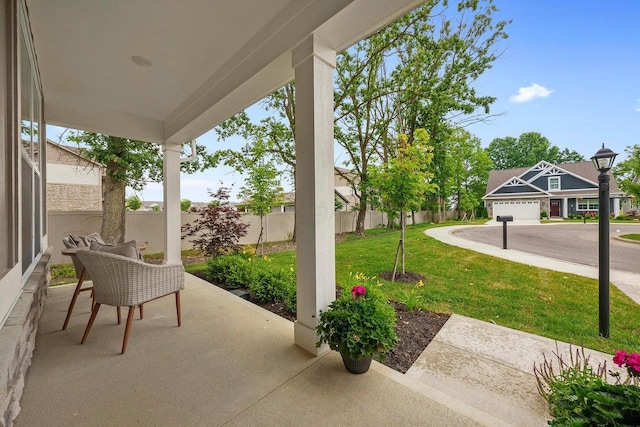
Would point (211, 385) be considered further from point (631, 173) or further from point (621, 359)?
point (631, 173)

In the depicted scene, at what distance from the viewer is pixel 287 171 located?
9.62 meters

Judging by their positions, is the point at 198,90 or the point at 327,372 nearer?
the point at 327,372

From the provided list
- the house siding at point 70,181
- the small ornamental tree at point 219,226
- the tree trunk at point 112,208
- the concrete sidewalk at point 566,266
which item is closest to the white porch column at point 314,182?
the small ornamental tree at point 219,226

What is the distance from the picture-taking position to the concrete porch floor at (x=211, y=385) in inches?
55.9

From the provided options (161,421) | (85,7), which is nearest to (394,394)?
(161,421)

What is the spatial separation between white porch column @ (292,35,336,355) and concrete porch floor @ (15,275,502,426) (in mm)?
380

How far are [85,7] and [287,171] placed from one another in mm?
7587

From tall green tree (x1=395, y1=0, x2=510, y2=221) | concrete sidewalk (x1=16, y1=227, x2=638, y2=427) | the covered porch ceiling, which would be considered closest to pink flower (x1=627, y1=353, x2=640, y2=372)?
concrete sidewalk (x1=16, y1=227, x2=638, y2=427)

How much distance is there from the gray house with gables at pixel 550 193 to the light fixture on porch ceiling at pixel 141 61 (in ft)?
73.5

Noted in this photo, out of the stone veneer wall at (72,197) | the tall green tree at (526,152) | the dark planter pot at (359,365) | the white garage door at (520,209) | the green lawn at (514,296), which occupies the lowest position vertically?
the green lawn at (514,296)

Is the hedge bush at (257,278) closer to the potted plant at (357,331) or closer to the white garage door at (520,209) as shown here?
the potted plant at (357,331)

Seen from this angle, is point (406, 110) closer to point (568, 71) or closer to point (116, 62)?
point (568, 71)

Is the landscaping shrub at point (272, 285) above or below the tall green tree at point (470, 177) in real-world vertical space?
below

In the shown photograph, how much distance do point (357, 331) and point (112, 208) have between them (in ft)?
23.3
